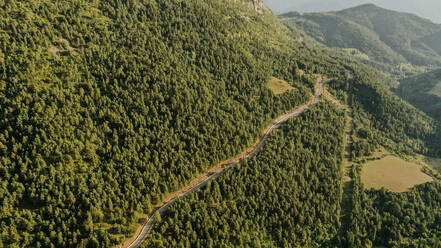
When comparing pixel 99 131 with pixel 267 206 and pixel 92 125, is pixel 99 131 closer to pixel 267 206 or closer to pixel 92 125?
pixel 92 125

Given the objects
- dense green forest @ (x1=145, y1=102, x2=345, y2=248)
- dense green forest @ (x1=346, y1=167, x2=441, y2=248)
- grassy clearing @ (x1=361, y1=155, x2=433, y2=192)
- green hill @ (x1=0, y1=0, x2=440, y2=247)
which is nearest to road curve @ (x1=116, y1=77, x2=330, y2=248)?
green hill @ (x1=0, y1=0, x2=440, y2=247)

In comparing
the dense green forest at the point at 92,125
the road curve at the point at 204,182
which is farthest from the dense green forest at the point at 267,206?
the dense green forest at the point at 92,125

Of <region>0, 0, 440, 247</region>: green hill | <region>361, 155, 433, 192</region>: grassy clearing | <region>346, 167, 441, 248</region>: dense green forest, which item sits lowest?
<region>346, 167, 441, 248</region>: dense green forest

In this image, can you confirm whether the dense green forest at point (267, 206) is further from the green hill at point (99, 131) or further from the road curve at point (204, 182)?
the road curve at point (204, 182)

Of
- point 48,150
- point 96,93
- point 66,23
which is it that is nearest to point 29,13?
point 66,23

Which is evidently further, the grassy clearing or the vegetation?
the grassy clearing

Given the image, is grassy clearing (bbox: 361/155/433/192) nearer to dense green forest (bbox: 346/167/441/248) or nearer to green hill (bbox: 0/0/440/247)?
dense green forest (bbox: 346/167/441/248)

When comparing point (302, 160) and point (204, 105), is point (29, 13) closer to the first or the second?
point (204, 105)
